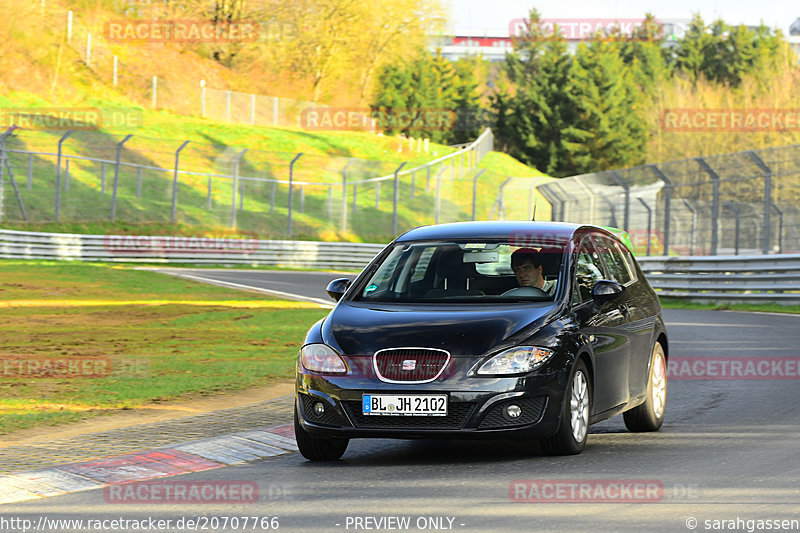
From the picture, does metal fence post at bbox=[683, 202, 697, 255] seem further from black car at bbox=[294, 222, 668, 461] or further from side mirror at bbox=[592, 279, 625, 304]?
side mirror at bbox=[592, 279, 625, 304]

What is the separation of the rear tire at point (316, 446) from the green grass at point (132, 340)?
257 cm

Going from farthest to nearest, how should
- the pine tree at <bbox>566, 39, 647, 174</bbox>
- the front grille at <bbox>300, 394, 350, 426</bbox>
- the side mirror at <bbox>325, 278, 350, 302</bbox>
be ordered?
the pine tree at <bbox>566, 39, 647, 174</bbox> < the side mirror at <bbox>325, 278, 350, 302</bbox> < the front grille at <bbox>300, 394, 350, 426</bbox>

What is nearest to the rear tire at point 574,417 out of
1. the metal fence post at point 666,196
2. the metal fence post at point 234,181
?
the metal fence post at point 666,196

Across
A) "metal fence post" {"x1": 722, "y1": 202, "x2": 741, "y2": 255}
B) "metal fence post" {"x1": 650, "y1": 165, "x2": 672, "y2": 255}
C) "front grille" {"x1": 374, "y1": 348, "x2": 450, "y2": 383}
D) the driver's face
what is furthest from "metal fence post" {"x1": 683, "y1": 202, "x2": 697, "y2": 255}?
"front grille" {"x1": 374, "y1": 348, "x2": 450, "y2": 383}

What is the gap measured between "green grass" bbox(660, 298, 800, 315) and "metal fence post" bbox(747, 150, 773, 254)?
1110mm

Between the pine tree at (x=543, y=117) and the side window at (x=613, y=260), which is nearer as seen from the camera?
the side window at (x=613, y=260)

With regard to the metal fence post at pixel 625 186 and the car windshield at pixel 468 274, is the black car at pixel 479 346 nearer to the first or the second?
the car windshield at pixel 468 274

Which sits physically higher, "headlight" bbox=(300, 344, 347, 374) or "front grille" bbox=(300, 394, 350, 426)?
"headlight" bbox=(300, 344, 347, 374)

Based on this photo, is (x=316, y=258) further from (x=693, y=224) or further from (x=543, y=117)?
(x=543, y=117)

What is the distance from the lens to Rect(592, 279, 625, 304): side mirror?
8484mm

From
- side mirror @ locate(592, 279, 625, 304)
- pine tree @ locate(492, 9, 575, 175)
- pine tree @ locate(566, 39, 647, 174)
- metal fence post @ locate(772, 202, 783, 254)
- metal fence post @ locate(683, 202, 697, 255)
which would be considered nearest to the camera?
side mirror @ locate(592, 279, 625, 304)

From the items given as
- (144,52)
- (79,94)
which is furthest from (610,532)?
(144,52)

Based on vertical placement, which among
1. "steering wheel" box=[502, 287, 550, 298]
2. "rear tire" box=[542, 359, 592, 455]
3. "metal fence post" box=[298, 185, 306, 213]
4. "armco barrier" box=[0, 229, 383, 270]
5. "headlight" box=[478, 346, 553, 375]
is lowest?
"armco barrier" box=[0, 229, 383, 270]

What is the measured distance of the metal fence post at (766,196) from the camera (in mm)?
23797
